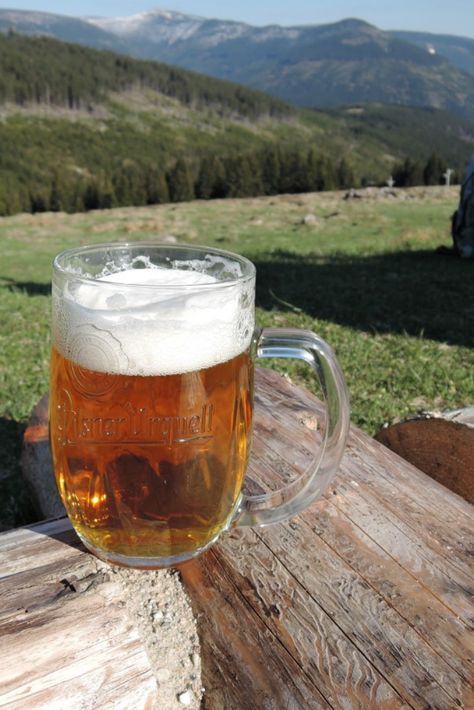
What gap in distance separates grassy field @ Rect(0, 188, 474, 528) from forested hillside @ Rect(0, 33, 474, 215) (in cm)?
3344

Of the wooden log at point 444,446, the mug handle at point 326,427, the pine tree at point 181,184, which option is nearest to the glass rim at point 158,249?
the mug handle at point 326,427

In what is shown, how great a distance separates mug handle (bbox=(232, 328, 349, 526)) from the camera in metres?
1.38

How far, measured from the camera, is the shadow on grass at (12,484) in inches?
142

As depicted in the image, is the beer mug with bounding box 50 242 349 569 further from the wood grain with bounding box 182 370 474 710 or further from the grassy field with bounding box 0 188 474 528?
the grassy field with bounding box 0 188 474 528

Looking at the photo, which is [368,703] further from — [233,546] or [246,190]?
[246,190]

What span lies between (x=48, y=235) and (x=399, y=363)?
12582mm

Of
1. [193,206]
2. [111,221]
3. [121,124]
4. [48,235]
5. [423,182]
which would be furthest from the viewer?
[121,124]

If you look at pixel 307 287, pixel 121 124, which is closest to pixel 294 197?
pixel 307 287

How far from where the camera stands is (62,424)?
1.28 metres

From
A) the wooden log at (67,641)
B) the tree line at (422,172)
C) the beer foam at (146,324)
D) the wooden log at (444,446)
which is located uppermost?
the beer foam at (146,324)

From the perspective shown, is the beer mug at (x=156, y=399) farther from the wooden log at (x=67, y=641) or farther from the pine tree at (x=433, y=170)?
the pine tree at (x=433, y=170)

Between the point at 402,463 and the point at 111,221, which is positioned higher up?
the point at 402,463

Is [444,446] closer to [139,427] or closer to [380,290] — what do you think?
[139,427]

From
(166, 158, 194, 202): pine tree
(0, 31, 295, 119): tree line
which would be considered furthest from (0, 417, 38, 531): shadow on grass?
(0, 31, 295, 119): tree line
